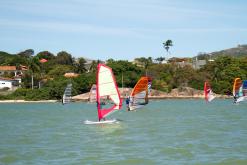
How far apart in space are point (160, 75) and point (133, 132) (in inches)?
4263

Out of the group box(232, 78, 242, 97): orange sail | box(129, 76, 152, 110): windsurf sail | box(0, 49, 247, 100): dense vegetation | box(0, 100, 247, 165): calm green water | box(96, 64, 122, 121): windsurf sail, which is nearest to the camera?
box(0, 100, 247, 165): calm green water

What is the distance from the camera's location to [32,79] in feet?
423

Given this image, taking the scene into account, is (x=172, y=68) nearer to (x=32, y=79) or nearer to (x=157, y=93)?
(x=157, y=93)

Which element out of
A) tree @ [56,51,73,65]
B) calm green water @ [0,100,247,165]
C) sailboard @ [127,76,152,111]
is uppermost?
tree @ [56,51,73,65]

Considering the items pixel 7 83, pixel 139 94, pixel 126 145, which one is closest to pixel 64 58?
pixel 7 83

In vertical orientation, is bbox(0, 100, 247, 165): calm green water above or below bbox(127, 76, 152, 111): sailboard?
below

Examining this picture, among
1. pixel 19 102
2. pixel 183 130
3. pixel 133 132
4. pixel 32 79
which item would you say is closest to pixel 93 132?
pixel 133 132

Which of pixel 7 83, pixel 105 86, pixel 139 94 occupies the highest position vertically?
pixel 105 86

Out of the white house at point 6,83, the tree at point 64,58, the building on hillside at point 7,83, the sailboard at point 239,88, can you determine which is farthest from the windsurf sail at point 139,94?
the tree at point 64,58

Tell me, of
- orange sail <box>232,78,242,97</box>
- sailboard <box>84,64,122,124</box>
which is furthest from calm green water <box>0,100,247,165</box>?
orange sail <box>232,78,242,97</box>

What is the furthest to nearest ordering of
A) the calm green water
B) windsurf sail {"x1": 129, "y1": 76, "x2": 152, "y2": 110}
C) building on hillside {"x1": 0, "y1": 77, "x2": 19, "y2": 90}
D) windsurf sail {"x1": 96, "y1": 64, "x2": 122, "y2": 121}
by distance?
1. building on hillside {"x1": 0, "y1": 77, "x2": 19, "y2": 90}
2. windsurf sail {"x1": 129, "y1": 76, "x2": 152, "y2": 110}
3. windsurf sail {"x1": 96, "y1": 64, "x2": 122, "y2": 121}
4. the calm green water

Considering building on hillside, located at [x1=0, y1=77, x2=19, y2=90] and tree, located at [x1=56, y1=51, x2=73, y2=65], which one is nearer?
building on hillside, located at [x1=0, y1=77, x2=19, y2=90]

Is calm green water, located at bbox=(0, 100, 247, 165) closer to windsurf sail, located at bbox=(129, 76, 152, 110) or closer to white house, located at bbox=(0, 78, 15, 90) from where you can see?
windsurf sail, located at bbox=(129, 76, 152, 110)

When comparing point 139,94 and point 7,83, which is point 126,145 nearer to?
point 139,94
